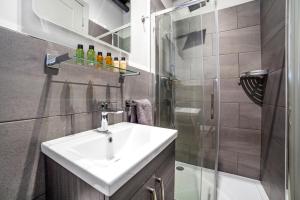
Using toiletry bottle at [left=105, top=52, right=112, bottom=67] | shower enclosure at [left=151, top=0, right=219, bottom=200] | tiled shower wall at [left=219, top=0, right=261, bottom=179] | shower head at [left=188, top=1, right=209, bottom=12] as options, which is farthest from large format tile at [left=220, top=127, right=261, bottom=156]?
toiletry bottle at [left=105, top=52, right=112, bottom=67]

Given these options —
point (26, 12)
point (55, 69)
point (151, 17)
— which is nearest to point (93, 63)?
point (55, 69)

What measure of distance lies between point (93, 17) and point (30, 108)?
642 mm

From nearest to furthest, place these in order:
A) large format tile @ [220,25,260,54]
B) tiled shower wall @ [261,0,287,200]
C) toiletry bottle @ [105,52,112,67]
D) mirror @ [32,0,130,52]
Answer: mirror @ [32,0,130,52]
toiletry bottle @ [105,52,112,67]
tiled shower wall @ [261,0,287,200]
large format tile @ [220,25,260,54]

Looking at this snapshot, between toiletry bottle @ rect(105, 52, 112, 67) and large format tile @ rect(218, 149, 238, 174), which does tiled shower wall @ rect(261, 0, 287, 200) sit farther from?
toiletry bottle @ rect(105, 52, 112, 67)

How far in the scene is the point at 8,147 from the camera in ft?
1.48

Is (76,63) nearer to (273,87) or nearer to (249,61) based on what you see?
(273,87)

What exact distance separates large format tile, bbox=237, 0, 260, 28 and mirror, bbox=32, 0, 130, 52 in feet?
4.31

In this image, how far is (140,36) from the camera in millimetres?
1262

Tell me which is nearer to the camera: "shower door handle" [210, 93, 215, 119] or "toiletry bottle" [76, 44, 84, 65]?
"toiletry bottle" [76, 44, 84, 65]

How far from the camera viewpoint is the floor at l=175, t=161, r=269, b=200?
1216mm

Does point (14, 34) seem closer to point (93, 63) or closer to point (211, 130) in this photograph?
point (93, 63)

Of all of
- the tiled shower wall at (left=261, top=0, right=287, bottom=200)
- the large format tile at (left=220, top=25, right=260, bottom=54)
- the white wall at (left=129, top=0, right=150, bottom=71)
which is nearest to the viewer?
the tiled shower wall at (left=261, top=0, right=287, bottom=200)

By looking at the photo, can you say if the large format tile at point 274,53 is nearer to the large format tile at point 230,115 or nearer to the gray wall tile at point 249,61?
the gray wall tile at point 249,61

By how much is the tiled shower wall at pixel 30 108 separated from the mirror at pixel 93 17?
16 cm
